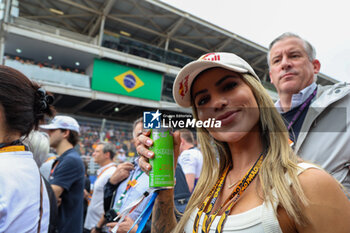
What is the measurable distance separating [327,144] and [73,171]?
2577 millimetres

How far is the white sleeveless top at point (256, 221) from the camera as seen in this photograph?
771 mm

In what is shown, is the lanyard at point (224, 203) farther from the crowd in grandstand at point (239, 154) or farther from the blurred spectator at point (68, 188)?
the blurred spectator at point (68, 188)

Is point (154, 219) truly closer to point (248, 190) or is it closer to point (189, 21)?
point (248, 190)

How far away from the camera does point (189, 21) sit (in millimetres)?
17578

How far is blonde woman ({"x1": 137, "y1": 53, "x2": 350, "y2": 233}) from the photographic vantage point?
2.56 ft

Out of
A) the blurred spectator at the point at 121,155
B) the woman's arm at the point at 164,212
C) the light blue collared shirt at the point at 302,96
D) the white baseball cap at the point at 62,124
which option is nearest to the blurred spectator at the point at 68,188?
the white baseball cap at the point at 62,124

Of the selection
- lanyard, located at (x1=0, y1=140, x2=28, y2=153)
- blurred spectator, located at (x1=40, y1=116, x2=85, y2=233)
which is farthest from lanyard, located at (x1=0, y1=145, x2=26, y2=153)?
blurred spectator, located at (x1=40, y1=116, x2=85, y2=233)

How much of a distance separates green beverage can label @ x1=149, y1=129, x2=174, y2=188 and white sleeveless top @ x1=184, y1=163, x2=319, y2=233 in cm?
32

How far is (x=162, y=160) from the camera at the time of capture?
110 cm

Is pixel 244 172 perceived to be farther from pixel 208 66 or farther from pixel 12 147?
pixel 12 147

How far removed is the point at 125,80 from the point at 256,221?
16864mm

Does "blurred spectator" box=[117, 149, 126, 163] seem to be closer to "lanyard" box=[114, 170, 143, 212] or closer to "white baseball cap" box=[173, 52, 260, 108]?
"lanyard" box=[114, 170, 143, 212]

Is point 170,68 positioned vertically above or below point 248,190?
above

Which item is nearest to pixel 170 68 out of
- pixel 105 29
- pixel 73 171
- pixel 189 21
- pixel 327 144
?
pixel 189 21
